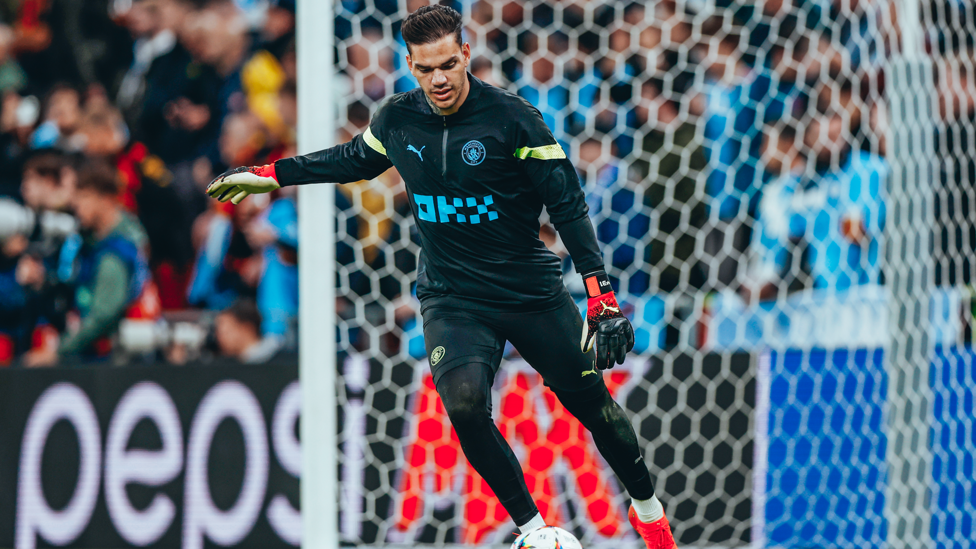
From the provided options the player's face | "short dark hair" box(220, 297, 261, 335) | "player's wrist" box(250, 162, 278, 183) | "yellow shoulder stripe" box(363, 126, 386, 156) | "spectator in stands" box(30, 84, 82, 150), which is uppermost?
"spectator in stands" box(30, 84, 82, 150)

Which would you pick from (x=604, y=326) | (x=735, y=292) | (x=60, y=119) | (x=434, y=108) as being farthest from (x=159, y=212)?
(x=604, y=326)

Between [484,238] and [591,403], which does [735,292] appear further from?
[484,238]

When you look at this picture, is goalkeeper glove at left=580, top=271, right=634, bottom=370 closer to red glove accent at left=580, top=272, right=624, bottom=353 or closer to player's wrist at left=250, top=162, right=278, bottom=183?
red glove accent at left=580, top=272, right=624, bottom=353

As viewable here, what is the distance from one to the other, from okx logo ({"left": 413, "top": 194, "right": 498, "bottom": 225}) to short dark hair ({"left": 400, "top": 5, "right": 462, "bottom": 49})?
1.73 feet

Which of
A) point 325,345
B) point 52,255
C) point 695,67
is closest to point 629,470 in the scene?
point 325,345

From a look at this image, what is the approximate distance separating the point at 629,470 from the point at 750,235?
224 centimetres

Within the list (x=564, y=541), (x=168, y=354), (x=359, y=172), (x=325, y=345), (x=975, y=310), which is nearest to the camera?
(x=564, y=541)

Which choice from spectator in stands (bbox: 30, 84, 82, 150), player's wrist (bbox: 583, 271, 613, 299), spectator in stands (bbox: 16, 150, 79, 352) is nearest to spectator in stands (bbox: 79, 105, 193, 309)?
spectator in stands (bbox: 30, 84, 82, 150)

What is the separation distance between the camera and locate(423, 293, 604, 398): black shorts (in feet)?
11.3

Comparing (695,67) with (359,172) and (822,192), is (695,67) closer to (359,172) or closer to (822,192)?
(822,192)

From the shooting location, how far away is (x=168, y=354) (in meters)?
5.93

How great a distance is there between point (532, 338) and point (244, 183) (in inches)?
46.4

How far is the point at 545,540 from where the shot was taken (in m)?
3.34

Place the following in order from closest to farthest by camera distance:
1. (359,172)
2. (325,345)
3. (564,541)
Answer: (564,541)
(359,172)
(325,345)
